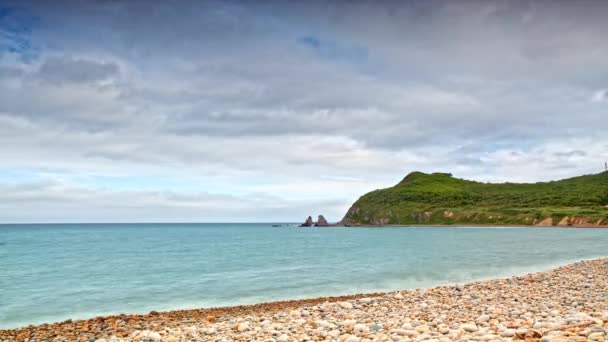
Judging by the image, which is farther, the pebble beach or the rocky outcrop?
the rocky outcrop

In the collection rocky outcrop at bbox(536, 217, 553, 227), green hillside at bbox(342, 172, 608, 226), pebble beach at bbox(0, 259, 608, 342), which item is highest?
green hillside at bbox(342, 172, 608, 226)

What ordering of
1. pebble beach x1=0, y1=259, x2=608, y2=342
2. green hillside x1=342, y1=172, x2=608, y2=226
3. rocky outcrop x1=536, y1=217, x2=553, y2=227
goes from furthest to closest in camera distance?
green hillside x1=342, y1=172, x2=608, y2=226, rocky outcrop x1=536, y1=217, x2=553, y2=227, pebble beach x1=0, y1=259, x2=608, y2=342

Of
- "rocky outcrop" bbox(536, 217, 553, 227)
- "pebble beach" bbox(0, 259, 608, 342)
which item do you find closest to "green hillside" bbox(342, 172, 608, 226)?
"rocky outcrop" bbox(536, 217, 553, 227)

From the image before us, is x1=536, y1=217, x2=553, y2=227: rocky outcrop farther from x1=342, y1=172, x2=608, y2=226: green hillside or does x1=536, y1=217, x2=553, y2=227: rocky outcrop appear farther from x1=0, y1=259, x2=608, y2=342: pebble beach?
x1=0, y1=259, x2=608, y2=342: pebble beach

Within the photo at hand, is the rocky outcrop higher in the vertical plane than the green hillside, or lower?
lower

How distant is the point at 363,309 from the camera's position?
15.4 m

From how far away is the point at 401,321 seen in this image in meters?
Answer: 12.5

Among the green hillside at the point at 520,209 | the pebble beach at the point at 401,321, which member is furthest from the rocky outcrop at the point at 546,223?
the pebble beach at the point at 401,321

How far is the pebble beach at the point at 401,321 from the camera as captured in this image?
997 cm

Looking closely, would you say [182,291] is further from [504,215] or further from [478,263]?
[504,215]

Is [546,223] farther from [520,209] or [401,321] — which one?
[401,321]

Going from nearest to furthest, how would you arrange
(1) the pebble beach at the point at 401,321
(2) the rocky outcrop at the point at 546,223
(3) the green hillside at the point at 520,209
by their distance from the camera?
1. (1) the pebble beach at the point at 401,321
2. (2) the rocky outcrop at the point at 546,223
3. (3) the green hillside at the point at 520,209

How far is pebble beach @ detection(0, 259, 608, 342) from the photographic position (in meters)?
9.97

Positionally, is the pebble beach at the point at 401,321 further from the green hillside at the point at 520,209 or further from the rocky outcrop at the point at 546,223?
the rocky outcrop at the point at 546,223
